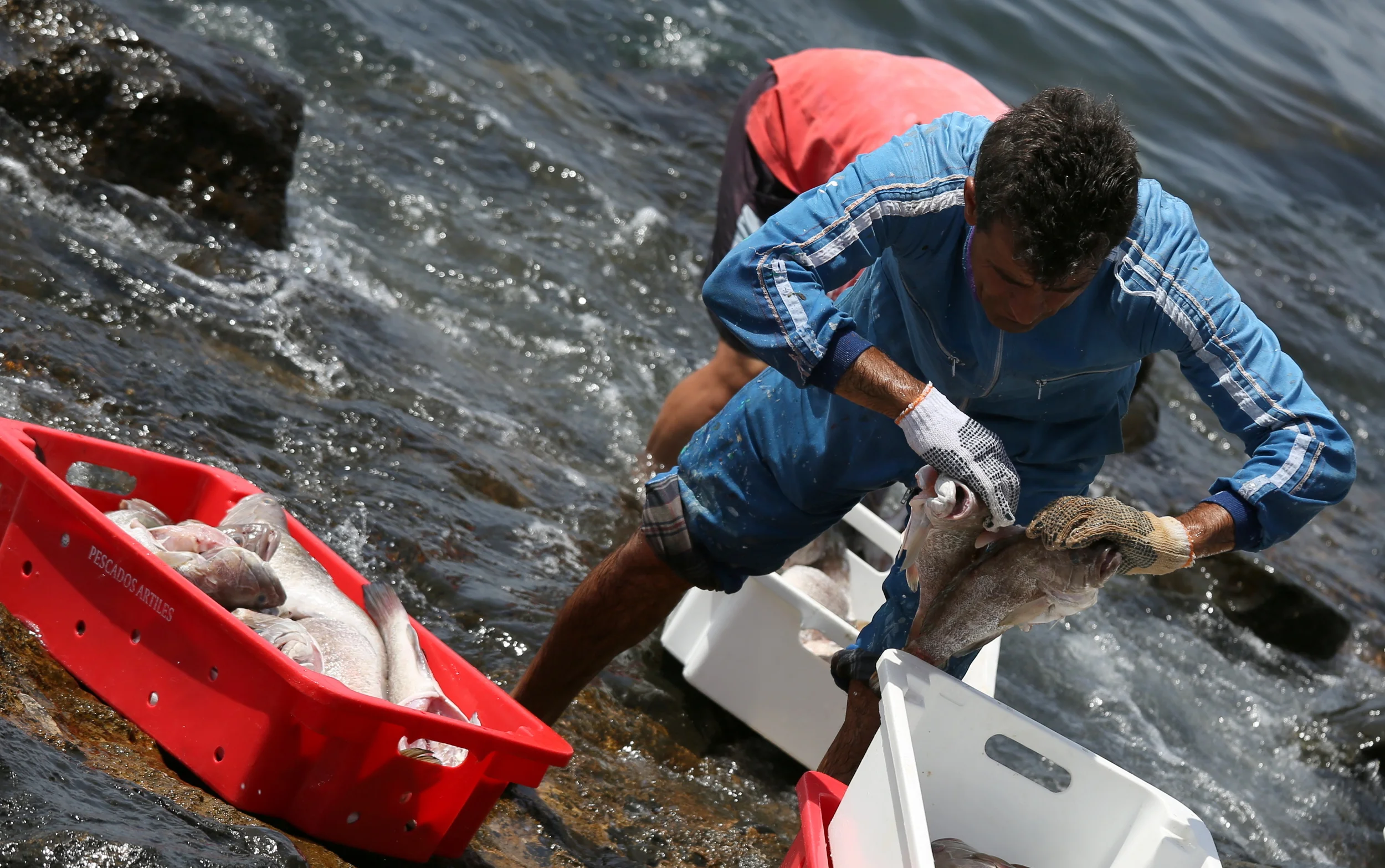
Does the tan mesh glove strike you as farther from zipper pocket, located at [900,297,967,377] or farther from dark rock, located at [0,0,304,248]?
dark rock, located at [0,0,304,248]

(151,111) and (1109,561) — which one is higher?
(1109,561)

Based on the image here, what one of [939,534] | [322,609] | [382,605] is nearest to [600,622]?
[382,605]

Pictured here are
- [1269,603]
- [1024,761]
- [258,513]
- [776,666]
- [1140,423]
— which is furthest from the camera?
[1140,423]

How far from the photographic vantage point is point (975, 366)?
3.06m

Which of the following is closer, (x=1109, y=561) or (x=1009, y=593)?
(x=1109, y=561)

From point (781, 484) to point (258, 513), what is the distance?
1347 mm

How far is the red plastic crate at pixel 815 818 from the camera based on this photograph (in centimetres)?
263

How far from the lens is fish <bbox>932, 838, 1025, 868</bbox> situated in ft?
8.77

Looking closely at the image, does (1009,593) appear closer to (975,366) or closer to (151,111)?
(975,366)

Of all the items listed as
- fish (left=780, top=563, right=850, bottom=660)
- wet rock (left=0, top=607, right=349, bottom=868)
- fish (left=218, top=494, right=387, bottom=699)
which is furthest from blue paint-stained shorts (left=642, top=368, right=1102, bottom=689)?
wet rock (left=0, top=607, right=349, bottom=868)

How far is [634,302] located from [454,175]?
4.78ft

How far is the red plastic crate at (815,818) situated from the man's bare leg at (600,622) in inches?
30.9

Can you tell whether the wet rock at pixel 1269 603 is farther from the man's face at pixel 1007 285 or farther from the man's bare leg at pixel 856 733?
the man's face at pixel 1007 285

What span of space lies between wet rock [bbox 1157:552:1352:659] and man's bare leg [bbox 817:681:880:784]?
4032 mm
